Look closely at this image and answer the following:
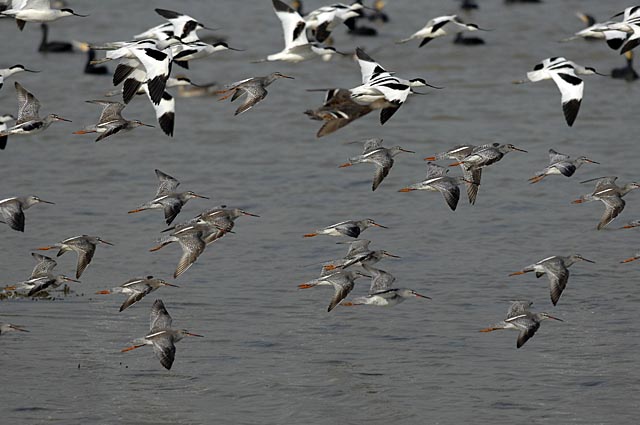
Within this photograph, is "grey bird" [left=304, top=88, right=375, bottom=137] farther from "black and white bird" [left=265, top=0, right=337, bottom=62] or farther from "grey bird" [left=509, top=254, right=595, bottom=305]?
"black and white bird" [left=265, top=0, right=337, bottom=62]

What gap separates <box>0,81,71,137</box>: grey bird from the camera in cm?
1400

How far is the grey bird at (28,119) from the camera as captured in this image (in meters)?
14.0

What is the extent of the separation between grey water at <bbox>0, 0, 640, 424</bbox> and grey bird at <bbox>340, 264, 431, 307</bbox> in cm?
35

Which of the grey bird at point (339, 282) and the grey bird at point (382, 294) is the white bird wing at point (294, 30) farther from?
the grey bird at point (339, 282)

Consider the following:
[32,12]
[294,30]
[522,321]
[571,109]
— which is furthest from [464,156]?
[32,12]

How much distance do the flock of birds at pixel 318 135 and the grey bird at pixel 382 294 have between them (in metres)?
0.01

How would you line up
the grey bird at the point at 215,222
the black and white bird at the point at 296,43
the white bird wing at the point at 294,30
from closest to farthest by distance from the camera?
the grey bird at the point at 215,222 < the black and white bird at the point at 296,43 < the white bird wing at the point at 294,30

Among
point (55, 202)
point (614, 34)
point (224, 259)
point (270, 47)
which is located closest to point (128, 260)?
point (224, 259)

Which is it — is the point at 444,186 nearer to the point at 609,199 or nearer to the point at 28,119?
the point at 609,199

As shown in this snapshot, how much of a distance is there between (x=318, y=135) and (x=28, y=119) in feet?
13.9

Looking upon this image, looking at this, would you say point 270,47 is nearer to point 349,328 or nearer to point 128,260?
point 128,260

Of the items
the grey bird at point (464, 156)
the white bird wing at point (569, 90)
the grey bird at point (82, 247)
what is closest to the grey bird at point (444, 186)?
the grey bird at point (464, 156)

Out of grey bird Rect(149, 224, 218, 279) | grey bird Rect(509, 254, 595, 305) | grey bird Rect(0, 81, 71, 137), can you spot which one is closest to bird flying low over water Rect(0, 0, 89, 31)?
grey bird Rect(0, 81, 71, 137)

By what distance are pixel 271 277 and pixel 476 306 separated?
249cm
